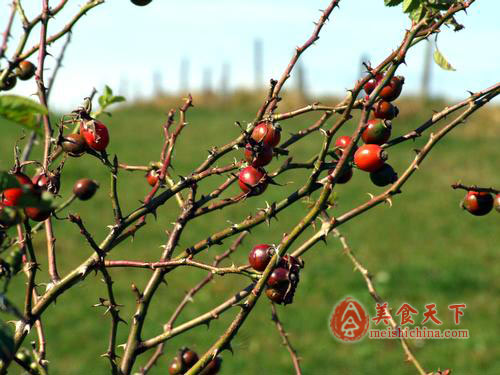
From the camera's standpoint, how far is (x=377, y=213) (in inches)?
511

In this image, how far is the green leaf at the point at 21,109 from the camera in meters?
0.92

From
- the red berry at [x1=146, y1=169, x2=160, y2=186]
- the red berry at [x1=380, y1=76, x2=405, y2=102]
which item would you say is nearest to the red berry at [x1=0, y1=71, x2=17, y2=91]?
the red berry at [x1=146, y1=169, x2=160, y2=186]

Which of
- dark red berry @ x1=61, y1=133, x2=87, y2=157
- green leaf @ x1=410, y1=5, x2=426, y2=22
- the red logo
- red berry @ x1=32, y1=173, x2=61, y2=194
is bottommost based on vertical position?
the red logo

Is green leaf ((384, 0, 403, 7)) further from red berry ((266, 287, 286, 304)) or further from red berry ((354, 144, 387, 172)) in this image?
red berry ((266, 287, 286, 304))

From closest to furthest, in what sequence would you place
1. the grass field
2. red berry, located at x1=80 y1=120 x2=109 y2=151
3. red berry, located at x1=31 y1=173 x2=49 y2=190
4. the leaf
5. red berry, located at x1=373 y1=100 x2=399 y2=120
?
red berry, located at x1=31 y1=173 x2=49 y2=190, red berry, located at x1=80 y1=120 x2=109 y2=151, red berry, located at x1=373 y1=100 x2=399 y2=120, the leaf, the grass field

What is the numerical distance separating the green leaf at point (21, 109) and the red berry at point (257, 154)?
19.0 inches

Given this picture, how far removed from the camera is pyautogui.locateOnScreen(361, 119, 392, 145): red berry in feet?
4.52

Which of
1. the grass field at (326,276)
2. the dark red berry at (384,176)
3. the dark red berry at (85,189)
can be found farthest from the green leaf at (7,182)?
the grass field at (326,276)

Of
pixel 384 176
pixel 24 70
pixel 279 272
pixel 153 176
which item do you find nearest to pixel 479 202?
pixel 384 176

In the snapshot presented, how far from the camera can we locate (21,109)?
93cm

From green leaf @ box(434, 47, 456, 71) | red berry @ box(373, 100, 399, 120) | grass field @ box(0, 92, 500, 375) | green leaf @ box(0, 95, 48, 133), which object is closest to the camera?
green leaf @ box(0, 95, 48, 133)

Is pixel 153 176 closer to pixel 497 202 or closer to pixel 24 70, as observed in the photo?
pixel 24 70

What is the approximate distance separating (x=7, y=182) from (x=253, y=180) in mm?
522

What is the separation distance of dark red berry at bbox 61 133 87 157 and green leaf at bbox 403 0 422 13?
2.41 feet
